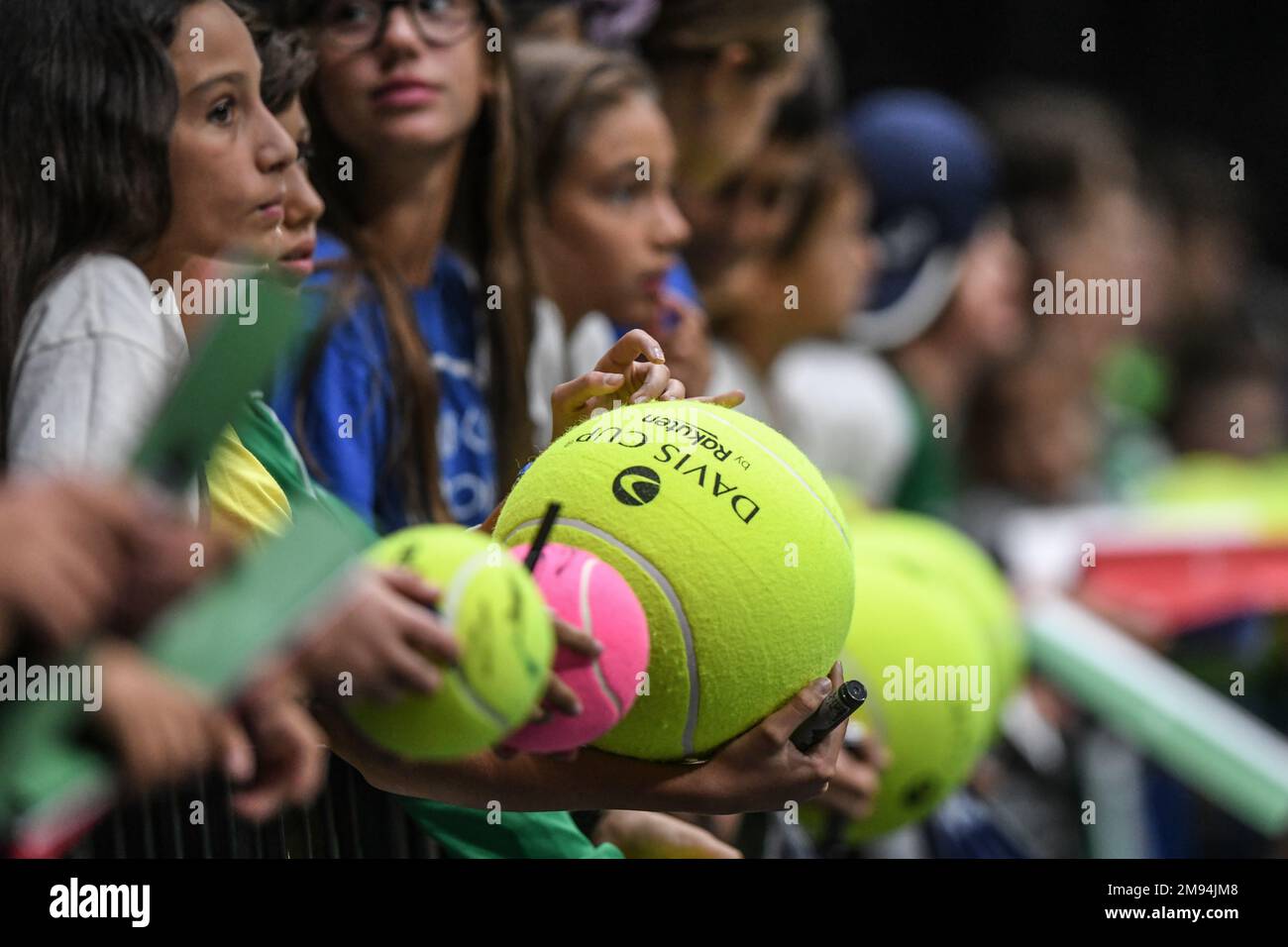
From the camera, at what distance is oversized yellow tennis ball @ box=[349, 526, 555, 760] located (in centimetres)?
164

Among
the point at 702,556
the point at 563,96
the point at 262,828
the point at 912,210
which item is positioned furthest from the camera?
the point at 912,210

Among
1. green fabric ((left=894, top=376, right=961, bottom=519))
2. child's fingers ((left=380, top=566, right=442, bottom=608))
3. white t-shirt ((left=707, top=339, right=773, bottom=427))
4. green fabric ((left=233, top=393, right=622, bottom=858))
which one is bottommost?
green fabric ((left=233, top=393, right=622, bottom=858))

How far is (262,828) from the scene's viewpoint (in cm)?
248

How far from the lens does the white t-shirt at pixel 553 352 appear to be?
3.29 m

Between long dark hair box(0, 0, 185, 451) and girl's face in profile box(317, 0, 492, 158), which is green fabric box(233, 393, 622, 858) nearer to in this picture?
long dark hair box(0, 0, 185, 451)

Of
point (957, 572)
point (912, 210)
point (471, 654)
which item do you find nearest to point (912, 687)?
point (957, 572)

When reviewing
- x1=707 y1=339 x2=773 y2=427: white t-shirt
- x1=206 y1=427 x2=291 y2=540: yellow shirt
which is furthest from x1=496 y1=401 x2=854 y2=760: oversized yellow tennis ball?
x1=707 y1=339 x2=773 y2=427: white t-shirt

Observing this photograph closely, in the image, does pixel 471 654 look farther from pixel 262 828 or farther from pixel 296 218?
pixel 296 218

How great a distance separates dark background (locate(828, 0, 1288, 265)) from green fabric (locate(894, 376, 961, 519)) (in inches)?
117

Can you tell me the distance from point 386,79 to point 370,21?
90 millimetres

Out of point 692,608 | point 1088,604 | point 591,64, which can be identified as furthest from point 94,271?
point 1088,604

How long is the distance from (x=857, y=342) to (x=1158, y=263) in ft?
10.0

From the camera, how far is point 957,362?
19.8 ft

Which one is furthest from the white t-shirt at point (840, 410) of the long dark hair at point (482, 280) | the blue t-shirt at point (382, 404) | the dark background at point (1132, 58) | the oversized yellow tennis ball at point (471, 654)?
the dark background at point (1132, 58)
